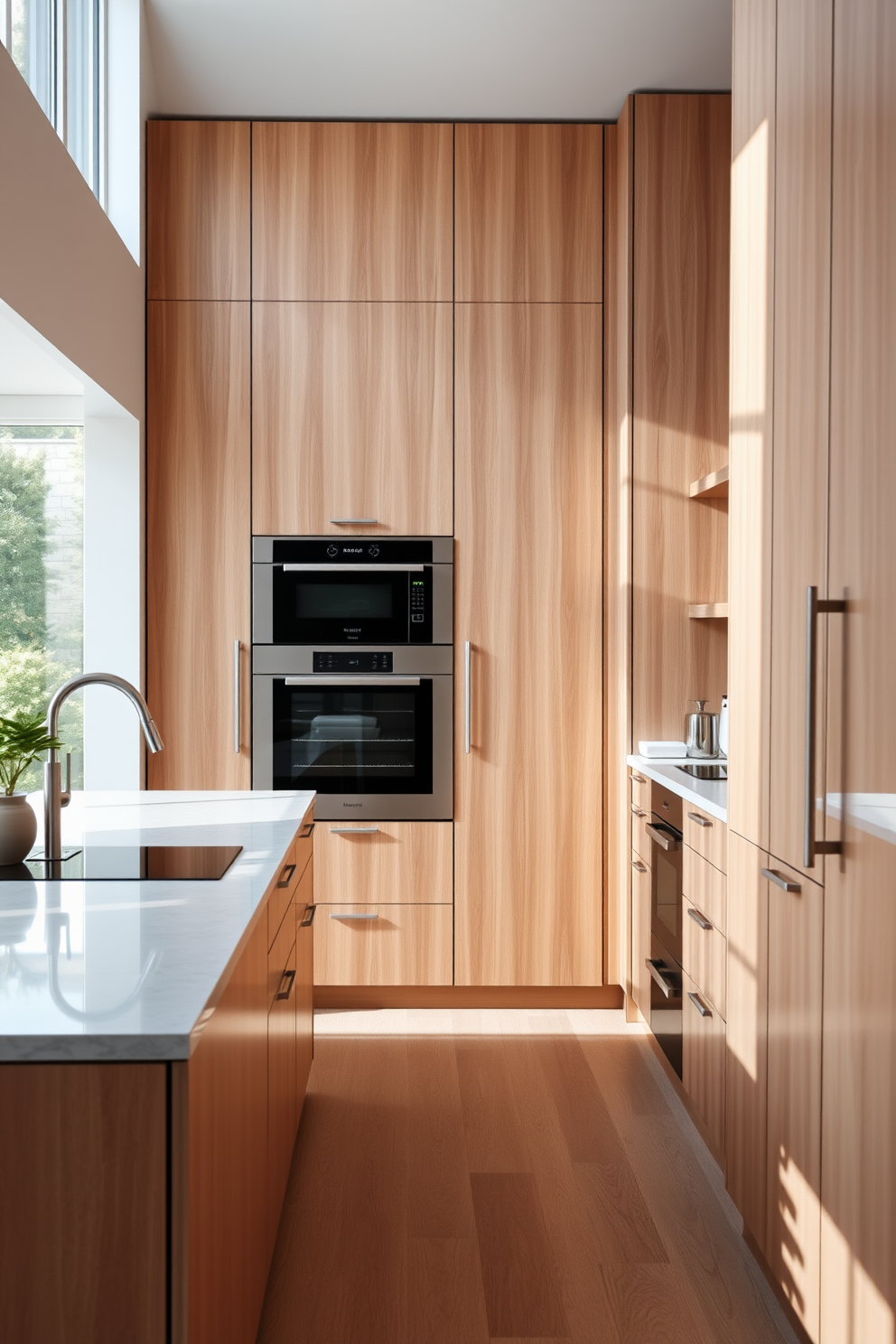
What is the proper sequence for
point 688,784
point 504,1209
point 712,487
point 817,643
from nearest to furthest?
point 817,643, point 504,1209, point 688,784, point 712,487

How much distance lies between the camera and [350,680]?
3.80 metres

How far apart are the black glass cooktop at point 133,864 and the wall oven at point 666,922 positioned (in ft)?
4.37

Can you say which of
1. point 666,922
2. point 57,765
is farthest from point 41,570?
point 666,922

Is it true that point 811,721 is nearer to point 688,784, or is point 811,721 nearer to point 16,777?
point 688,784

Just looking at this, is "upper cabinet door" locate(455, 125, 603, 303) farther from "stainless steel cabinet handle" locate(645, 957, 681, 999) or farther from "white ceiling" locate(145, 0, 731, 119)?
"stainless steel cabinet handle" locate(645, 957, 681, 999)

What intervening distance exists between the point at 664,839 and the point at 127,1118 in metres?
2.16

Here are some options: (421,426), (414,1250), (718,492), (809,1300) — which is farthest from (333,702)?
(809,1300)

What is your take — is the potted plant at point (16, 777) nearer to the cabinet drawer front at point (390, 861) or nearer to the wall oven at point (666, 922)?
the wall oven at point (666, 922)

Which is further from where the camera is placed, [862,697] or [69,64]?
[69,64]

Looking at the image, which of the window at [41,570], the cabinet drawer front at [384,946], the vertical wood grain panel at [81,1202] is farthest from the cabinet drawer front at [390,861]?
the vertical wood grain panel at [81,1202]

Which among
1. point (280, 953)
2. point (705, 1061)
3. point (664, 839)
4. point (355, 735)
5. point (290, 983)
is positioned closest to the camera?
point (280, 953)

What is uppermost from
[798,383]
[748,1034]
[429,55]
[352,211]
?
[429,55]

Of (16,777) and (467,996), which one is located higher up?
(16,777)

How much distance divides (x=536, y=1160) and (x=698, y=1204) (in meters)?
0.42
